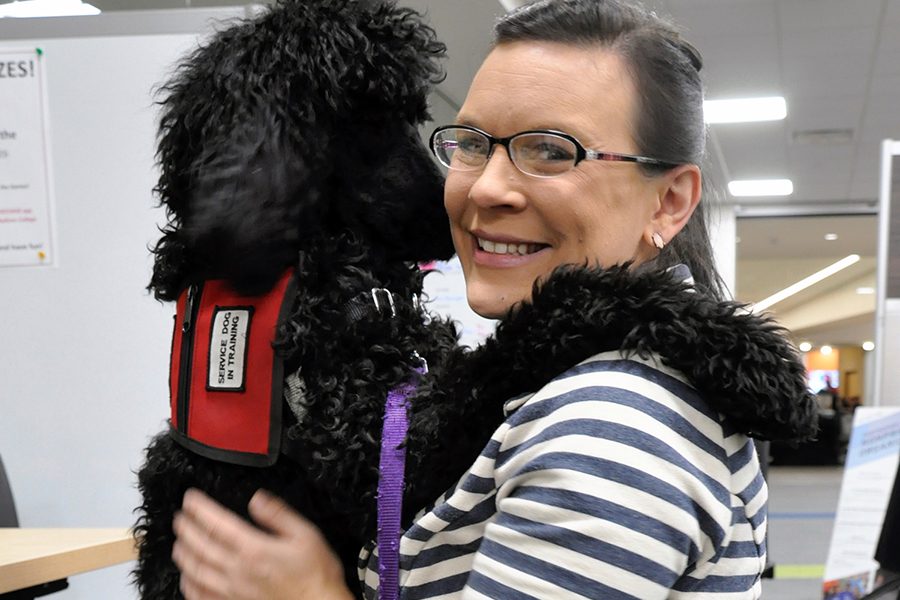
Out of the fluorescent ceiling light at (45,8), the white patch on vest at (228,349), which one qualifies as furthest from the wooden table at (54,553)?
the fluorescent ceiling light at (45,8)

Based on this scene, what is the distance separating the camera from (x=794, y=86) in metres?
6.14

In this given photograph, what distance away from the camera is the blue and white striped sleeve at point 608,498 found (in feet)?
2.00

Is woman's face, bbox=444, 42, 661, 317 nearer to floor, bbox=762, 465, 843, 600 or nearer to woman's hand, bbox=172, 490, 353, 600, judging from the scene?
woman's hand, bbox=172, 490, 353, 600

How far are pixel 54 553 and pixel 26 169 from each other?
122cm

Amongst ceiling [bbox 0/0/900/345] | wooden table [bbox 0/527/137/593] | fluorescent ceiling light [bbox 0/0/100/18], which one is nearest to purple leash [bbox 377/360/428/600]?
ceiling [bbox 0/0/900/345]

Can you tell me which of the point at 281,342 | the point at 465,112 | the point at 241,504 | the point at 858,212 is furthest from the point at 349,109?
the point at 858,212

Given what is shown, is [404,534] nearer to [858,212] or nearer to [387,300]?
[387,300]

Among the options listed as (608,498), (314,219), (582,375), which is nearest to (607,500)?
(608,498)

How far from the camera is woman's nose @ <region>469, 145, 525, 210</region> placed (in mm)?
837

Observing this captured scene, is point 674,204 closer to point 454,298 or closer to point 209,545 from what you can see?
point 209,545

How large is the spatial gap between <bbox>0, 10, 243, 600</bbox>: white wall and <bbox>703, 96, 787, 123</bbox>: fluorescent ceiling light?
506cm

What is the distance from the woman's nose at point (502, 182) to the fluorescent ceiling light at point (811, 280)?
13.3 metres

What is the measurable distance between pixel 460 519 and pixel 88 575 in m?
1.78

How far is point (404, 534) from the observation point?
77 centimetres
